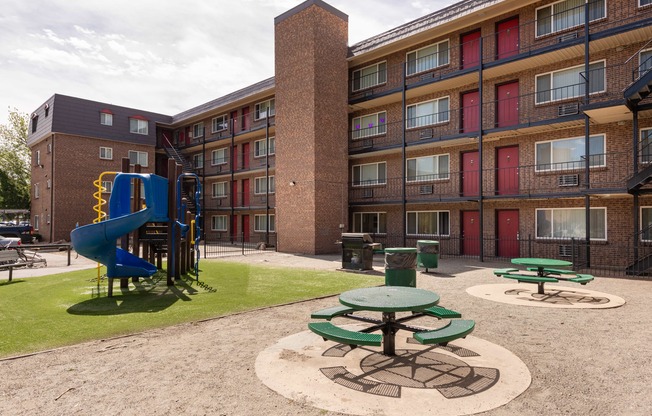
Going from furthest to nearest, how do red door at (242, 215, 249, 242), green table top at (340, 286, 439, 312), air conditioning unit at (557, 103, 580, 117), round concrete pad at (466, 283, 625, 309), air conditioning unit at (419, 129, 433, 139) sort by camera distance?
1. red door at (242, 215, 249, 242)
2. air conditioning unit at (419, 129, 433, 139)
3. air conditioning unit at (557, 103, 580, 117)
4. round concrete pad at (466, 283, 625, 309)
5. green table top at (340, 286, 439, 312)

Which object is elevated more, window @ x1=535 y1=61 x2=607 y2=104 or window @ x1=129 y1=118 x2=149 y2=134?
window @ x1=129 y1=118 x2=149 y2=134

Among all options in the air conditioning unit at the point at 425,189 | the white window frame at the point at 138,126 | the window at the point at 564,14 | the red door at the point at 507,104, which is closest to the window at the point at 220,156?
the white window frame at the point at 138,126

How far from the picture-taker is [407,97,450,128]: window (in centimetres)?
2356

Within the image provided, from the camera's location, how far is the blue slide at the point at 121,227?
380 inches

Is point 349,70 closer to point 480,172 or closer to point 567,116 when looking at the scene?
point 480,172

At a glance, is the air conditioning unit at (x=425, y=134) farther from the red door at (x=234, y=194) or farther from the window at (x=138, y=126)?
the window at (x=138, y=126)

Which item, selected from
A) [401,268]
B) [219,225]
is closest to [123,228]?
[401,268]

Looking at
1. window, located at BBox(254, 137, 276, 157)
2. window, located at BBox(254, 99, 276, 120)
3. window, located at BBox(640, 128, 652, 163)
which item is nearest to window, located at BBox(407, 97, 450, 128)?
window, located at BBox(640, 128, 652, 163)

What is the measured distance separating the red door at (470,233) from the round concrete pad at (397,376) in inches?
657

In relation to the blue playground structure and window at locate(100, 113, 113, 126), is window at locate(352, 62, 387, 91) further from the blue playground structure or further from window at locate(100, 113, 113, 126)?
window at locate(100, 113, 113, 126)

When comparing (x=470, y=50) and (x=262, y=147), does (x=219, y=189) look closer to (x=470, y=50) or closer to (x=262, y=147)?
(x=262, y=147)

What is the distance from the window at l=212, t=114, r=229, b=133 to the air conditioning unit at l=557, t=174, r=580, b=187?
2792 centimetres

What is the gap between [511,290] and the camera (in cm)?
1130

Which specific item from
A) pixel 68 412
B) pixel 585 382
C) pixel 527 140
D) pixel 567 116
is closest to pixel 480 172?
pixel 527 140
